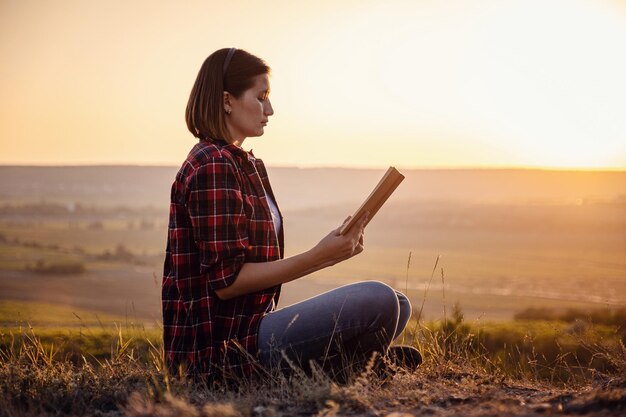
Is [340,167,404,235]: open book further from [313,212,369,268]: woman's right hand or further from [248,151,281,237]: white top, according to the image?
[248,151,281,237]: white top

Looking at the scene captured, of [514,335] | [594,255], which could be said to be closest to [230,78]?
[514,335]

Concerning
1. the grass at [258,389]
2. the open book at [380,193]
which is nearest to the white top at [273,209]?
the open book at [380,193]

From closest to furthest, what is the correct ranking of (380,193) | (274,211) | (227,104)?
(380,193) → (227,104) → (274,211)

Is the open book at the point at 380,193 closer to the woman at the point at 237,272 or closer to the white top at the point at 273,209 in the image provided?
the woman at the point at 237,272

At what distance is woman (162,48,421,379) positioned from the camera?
137 inches

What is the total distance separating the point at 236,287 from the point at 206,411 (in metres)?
0.69

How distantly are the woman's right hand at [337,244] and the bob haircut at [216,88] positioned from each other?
2.37ft

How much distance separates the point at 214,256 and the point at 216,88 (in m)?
0.82

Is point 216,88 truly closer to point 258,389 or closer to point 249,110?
point 249,110

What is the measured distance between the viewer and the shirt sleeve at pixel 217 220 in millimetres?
3457

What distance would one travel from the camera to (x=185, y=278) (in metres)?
3.60

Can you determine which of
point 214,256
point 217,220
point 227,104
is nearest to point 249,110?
point 227,104

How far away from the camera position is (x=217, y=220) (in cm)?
345

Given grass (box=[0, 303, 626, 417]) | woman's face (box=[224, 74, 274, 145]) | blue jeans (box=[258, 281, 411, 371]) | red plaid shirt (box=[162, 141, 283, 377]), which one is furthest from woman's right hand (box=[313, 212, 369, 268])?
woman's face (box=[224, 74, 274, 145])
